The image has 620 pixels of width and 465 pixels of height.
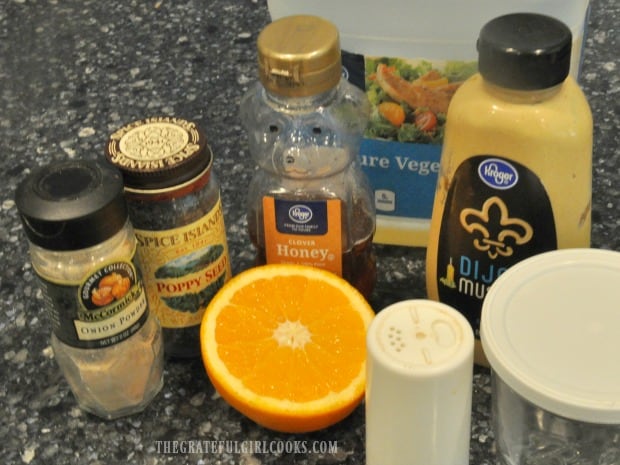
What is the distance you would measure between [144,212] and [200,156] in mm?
60

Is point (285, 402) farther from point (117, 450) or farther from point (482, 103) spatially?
point (482, 103)

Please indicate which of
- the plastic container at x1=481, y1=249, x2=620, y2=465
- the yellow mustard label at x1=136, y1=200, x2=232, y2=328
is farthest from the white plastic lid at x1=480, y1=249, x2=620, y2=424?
the yellow mustard label at x1=136, y1=200, x2=232, y2=328

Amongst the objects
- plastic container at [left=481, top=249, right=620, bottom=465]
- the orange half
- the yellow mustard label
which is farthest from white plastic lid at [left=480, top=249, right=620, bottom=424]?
the yellow mustard label

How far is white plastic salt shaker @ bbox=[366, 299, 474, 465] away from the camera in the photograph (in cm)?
55

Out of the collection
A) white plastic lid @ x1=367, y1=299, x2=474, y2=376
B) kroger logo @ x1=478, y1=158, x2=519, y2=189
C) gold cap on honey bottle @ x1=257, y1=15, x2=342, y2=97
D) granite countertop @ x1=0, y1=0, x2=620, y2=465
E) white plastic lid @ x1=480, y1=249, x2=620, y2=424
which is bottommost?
granite countertop @ x1=0, y1=0, x2=620, y2=465

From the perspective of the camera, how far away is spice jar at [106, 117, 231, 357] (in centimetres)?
66

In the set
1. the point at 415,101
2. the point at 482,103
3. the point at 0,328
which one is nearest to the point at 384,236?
the point at 415,101

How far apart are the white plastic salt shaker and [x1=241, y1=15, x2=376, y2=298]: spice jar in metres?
0.16

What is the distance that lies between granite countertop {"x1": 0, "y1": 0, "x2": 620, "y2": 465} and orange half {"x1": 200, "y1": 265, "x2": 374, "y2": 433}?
0.05 m

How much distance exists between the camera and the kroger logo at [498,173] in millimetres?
640

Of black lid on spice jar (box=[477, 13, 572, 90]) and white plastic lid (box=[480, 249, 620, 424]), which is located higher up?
black lid on spice jar (box=[477, 13, 572, 90])

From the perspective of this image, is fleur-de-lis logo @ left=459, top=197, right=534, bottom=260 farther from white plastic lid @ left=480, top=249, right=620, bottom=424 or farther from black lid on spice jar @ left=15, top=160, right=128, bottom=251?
black lid on spice jar @ left=15, top=160, right=128, bottom=251

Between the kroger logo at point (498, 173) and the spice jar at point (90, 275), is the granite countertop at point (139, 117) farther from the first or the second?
the kroger logo at point (498, 173)

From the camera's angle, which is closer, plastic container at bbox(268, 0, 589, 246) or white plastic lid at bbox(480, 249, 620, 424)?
white plastic lid at bbox(480, 249, 620, 424)
